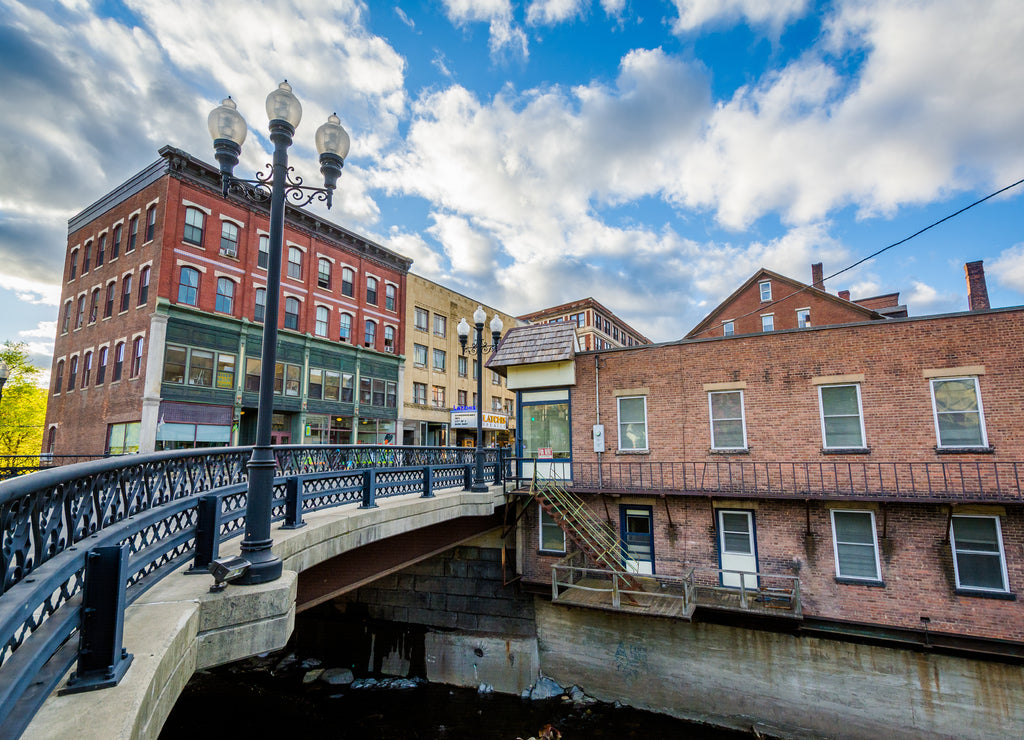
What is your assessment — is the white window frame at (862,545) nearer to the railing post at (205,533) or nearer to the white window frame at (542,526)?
the white window frame at (542,526)

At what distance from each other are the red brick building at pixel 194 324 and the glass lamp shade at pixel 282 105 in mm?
21743

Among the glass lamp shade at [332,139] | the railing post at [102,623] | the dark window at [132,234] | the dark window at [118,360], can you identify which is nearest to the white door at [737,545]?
the glass lamp shade at [332,139]

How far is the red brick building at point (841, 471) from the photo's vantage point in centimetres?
1107

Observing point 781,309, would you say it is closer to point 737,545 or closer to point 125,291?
point 737,545

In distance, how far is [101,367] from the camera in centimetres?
2566

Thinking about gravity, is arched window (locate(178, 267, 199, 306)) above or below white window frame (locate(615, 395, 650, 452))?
above

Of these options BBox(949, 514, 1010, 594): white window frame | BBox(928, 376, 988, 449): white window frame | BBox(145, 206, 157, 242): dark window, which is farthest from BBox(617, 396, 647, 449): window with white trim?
BBox(145, 206, 157, 242): dark window

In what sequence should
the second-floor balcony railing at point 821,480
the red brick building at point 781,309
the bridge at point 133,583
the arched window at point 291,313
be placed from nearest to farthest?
the bridge at point 133,583
the second-floor balcony railing at point 821,480
the arched window at point 291,313
the red brick building at point 781,309

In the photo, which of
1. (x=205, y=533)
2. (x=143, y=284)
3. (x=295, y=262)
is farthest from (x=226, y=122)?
(x=295, y=262)

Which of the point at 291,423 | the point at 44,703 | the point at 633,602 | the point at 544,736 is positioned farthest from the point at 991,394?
the point at 291,423

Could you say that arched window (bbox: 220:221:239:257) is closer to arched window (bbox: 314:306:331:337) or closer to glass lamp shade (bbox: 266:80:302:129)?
arched window (bbox: 314:306:331:337)

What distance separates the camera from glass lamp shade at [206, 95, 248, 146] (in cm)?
573

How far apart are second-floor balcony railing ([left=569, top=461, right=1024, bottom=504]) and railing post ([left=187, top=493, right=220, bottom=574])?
10.5 metres

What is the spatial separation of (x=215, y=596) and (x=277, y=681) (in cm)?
1528
